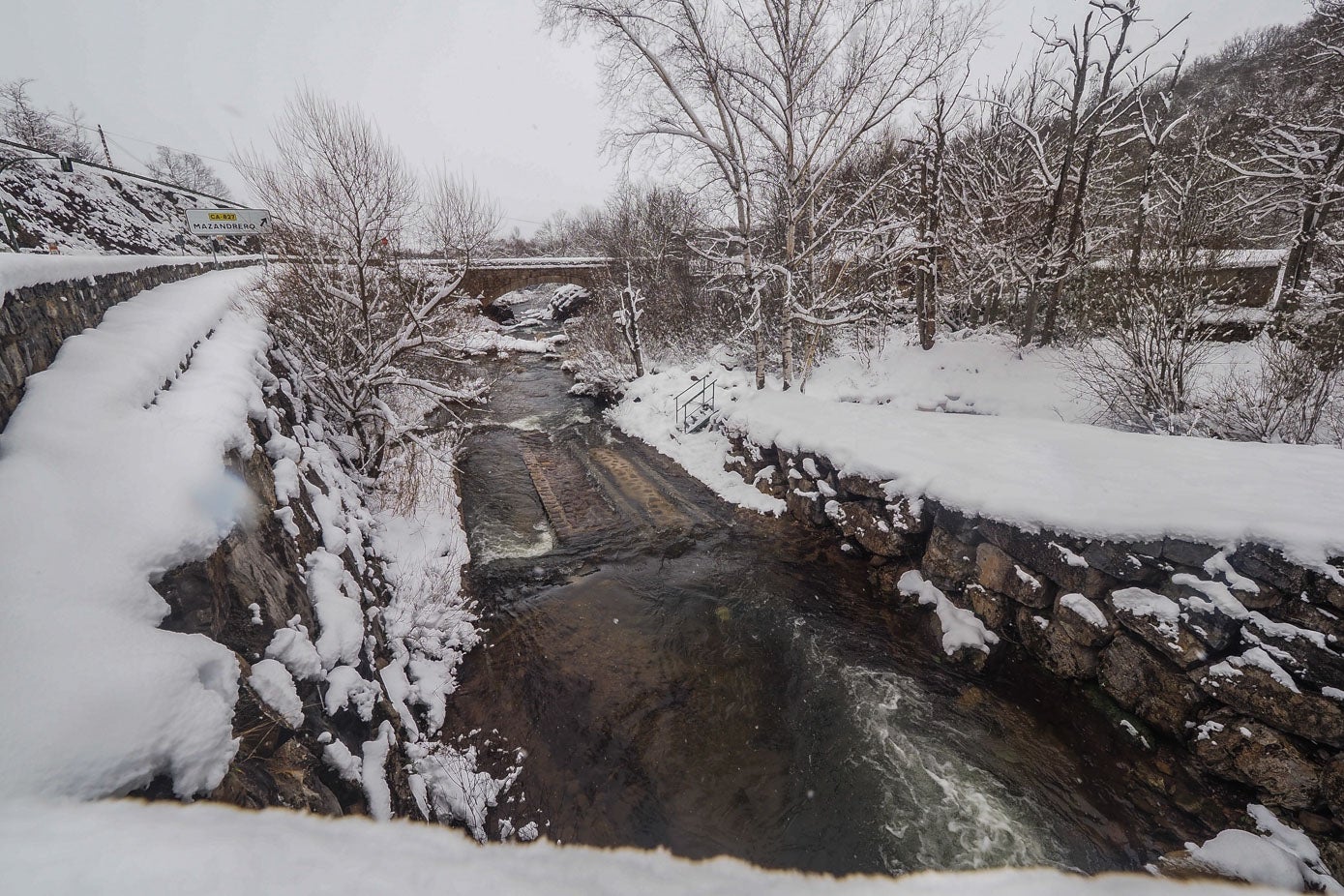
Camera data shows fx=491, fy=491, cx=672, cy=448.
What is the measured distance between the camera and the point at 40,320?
479cm

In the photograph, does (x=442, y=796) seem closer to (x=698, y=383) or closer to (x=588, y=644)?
(x=588, y=644)

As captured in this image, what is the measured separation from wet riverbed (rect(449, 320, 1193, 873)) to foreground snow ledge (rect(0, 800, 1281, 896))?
2800mm

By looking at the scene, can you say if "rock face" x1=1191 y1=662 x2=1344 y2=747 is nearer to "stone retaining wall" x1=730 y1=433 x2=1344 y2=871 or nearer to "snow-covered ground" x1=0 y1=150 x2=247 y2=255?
"stone retaining wall" x1=730 y1=433 x2=1344 y2=871

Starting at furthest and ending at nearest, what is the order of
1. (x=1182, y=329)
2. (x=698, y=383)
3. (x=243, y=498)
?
(x=698, y=383) → (x=1182, y=329) → (x=243, y=498)

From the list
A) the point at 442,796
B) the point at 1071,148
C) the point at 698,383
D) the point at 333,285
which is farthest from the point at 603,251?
the point at 442,796

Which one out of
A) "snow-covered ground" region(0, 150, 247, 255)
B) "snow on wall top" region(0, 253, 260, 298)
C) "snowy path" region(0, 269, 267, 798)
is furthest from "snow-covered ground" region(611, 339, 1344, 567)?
"snow-covered ground" region(0, 150, 247, 255)

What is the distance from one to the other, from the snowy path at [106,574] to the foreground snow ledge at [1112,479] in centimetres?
774

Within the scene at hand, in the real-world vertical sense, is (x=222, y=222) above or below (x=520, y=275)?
above

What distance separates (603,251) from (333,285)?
723 inches

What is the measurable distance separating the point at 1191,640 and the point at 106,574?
8.77 metres

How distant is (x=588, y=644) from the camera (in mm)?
7207

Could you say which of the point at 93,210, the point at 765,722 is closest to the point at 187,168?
the point at 93,210

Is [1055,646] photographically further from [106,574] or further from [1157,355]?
[106,574]

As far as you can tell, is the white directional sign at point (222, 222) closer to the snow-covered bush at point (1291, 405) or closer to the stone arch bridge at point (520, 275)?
the stone arch bridge at point (520, 275)
